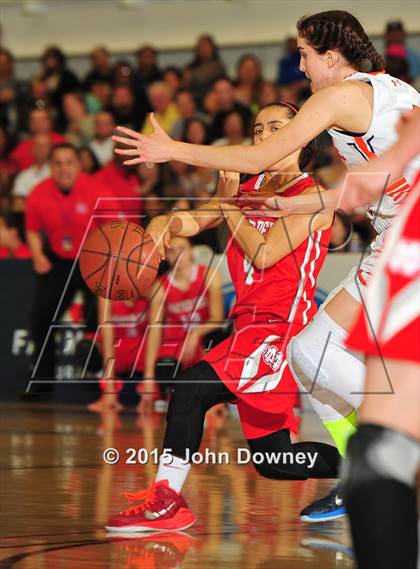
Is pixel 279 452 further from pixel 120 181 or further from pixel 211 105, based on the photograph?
pixel 211 105

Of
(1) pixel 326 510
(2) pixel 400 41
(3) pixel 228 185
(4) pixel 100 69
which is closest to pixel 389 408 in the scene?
(3) pixel 228 185

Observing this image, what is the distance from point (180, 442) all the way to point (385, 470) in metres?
2.64

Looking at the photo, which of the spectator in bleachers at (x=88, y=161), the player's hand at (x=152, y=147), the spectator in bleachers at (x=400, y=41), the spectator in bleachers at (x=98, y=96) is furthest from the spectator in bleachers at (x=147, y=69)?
the player's hand at (x=152, y=147)

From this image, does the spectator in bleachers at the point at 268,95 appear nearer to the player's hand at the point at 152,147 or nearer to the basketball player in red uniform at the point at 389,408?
the player's hand at the point at 152,147

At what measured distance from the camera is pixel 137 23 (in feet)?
58.6

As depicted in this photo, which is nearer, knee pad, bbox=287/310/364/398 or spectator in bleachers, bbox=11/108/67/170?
knee pad, bbox=287/310/364/398

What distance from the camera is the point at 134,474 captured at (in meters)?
6.98

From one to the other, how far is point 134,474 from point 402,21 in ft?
27.4

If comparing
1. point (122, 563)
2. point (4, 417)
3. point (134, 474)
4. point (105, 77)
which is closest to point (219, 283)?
point (4, 417)

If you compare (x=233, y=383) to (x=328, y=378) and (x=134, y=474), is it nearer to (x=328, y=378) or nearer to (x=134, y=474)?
(x=328, y=378)

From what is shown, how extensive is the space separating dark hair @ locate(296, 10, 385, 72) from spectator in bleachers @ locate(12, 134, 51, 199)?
837 centimetres

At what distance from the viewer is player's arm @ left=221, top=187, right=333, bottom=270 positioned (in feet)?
18.0

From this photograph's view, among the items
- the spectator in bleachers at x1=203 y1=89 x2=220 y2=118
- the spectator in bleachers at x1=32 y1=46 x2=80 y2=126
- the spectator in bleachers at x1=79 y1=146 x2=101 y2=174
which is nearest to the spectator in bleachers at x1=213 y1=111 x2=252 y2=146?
the spectator in bleachers at x1=203 y1=89 x2=220 y2=118

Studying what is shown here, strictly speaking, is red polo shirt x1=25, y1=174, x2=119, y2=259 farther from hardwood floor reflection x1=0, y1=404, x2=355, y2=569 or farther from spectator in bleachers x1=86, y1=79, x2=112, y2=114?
spectator in bleachers x1=86, y1=79, x2=112, y2=114
